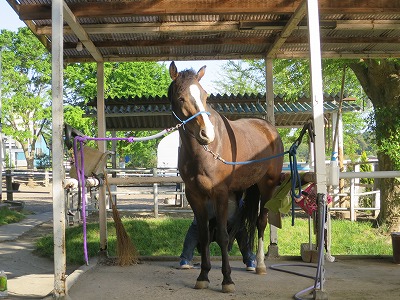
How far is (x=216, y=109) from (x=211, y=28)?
7.11m

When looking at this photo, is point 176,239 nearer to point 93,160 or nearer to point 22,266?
point 22,266

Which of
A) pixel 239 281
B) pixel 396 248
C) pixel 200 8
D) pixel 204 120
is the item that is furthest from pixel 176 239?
pixel 204 120

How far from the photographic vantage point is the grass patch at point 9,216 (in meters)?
14.0

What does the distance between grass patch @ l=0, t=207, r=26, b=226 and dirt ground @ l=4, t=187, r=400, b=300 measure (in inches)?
323

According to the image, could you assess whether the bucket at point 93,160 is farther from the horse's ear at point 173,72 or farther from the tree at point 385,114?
the tree at point 385,114

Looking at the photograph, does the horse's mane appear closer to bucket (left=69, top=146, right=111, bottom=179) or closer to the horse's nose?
the horse's nose

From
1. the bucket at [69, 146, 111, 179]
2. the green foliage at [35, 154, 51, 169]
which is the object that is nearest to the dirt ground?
the bucket at [69, 146, 111, 179]

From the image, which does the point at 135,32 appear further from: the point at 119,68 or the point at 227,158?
the point at 119,68

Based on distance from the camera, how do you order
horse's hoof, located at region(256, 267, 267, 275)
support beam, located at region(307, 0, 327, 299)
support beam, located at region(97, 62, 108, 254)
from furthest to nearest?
1. support beam, located at region(97, 62, 108, 254)
2. horse's hoof, located at region(256, 267, 267, 275)
3. support beam, located at region(307, 0, 327, 299)

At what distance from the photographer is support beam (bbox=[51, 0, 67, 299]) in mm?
4667

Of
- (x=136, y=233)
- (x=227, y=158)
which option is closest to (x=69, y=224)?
(x=136, y=233)

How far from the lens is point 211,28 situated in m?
6.37

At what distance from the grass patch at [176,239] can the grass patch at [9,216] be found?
11.7ft

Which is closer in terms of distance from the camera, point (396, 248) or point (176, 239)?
point (396, 248)
